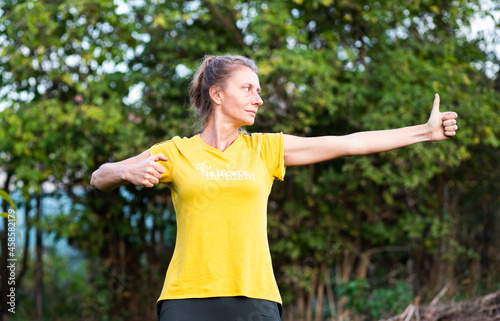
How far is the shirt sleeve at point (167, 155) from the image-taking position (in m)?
2.16

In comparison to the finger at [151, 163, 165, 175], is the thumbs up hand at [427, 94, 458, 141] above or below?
above

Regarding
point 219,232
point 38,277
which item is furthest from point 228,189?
point 38,277

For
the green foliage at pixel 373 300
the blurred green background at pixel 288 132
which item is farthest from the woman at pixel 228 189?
the green foliage at pixel 373 300

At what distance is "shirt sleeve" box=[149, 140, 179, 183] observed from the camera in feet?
7.09

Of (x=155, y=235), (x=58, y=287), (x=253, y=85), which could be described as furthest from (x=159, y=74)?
(x=253, y=85)

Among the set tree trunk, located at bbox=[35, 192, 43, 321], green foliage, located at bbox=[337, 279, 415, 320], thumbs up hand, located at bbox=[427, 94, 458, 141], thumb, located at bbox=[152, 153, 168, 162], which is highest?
thumbs up hand, located at bbox=[427, 94, 458, 141]

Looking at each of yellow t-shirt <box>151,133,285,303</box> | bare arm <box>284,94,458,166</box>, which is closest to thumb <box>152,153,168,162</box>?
yellow t-shirt <box>151,133,285,303</box>

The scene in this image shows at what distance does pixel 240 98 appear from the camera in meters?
2.30

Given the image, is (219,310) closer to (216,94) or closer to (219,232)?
(219,232)

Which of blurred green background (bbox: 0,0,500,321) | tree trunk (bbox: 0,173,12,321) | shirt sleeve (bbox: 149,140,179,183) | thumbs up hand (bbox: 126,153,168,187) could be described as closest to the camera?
thumbs up hand (bbox: 126,153,168,187)

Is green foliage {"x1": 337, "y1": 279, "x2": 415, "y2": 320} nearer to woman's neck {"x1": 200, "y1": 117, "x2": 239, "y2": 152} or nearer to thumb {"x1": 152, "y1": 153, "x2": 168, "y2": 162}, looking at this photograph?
woman's neck {"x1": 200, "y1": 117, "x2": 239, "y2": 152}

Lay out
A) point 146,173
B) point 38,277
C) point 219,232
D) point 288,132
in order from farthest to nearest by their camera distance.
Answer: point 38,277, point 288,132, point 219,232, point 146,173

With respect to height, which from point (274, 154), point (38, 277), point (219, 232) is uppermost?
point (274, 154)

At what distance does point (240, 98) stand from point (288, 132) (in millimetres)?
3057
